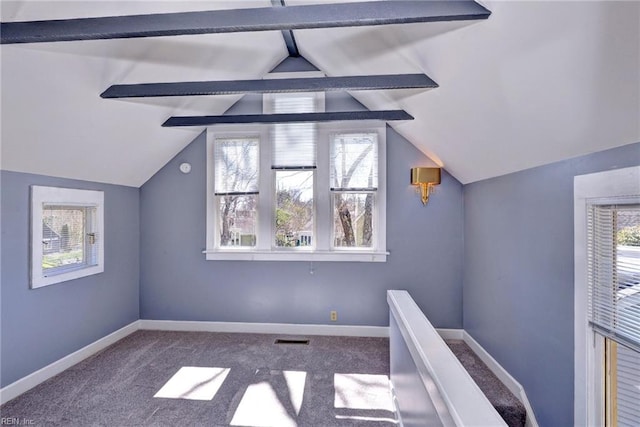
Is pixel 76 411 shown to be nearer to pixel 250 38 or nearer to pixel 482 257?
pixel 250 38

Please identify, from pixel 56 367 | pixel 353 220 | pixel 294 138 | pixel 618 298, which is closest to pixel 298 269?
pixel 353 220

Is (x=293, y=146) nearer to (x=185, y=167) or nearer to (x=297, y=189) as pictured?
(x=297, y=189)

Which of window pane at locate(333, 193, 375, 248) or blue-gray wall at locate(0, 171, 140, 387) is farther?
window pane at locate(333, 193, 375, 248)

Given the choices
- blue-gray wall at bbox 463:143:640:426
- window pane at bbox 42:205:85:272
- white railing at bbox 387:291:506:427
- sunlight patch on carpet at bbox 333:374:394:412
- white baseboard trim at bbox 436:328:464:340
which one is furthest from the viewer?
white baseboard trim at bbox 436:328:464:340

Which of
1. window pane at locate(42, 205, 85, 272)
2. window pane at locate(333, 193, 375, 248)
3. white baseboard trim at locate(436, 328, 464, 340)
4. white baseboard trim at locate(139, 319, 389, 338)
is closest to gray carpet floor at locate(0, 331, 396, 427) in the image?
white baseboard trim at locate(139, 319, 389, 338)

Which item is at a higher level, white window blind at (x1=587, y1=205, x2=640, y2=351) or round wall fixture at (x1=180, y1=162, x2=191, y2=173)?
round wall fixture at (x1=180, y1=162, x2=191, y2=173)

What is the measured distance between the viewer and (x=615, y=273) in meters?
1.44

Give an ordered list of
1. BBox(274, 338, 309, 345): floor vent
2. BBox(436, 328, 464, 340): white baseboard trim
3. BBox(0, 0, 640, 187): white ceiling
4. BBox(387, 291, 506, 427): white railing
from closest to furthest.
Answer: BBox(387, 291, 506, 427): white railing → BBox(0, 0, 640, 187): white ceiling → BBox(274, 338, 309, 345): floor vent → BBox(436, 328, 464, 340): white baseboard trim

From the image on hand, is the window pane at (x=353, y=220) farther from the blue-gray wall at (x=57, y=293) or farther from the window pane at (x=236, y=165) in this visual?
the blue-gray wall at (x=57, y=293)

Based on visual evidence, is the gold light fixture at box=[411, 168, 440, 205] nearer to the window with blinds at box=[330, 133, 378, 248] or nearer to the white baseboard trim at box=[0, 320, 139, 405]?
the window with blinds at box=[330, 133, 378, 248]

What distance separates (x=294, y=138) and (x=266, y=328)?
2370 millimetres

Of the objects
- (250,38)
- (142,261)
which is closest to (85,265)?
(142,261)

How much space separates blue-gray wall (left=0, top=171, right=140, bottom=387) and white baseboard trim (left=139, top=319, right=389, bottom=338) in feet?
1.39

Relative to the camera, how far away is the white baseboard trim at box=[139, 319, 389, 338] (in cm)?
356
